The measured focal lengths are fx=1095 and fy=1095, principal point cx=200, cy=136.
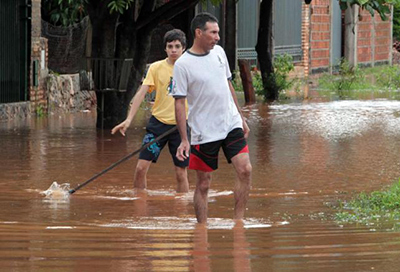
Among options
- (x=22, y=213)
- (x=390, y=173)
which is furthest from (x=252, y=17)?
(x=22, y=213)

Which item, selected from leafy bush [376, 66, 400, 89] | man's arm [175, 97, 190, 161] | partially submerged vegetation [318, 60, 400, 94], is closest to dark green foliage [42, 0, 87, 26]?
partially submerged vegetation [318, 60, 400, 94]

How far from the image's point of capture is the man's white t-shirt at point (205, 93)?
848 centimetres

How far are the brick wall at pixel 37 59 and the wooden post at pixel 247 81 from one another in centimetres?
570

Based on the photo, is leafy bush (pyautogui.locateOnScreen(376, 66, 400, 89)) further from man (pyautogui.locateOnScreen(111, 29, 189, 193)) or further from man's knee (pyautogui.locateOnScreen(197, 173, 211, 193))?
man's knee (pyautogui.locateOnScreen(197, 173, 211, 193))

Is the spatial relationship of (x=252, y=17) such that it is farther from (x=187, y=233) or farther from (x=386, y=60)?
(x=187, y=233)

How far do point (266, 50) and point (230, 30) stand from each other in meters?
3.96

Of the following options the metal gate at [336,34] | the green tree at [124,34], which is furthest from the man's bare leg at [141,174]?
the metal gate at [336,34]

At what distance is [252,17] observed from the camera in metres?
32.9

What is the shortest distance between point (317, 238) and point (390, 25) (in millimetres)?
39992

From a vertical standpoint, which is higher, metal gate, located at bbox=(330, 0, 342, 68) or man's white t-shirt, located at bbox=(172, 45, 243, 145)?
metal gate, located at bbox=(330, 0, 342, 68)

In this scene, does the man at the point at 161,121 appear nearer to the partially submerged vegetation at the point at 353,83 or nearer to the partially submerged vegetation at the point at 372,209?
the partially submerged vegetation at the point at 372,209

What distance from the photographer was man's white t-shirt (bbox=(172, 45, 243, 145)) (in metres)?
8.48

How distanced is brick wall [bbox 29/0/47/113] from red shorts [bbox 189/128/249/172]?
12.9 m

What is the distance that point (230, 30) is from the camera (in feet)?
99.1
